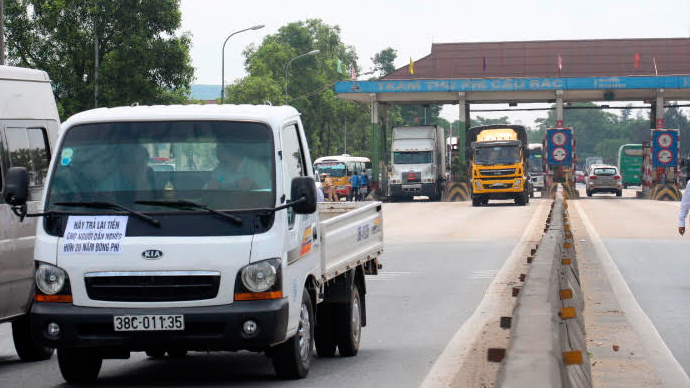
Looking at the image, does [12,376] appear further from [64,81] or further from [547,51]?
[547,51]

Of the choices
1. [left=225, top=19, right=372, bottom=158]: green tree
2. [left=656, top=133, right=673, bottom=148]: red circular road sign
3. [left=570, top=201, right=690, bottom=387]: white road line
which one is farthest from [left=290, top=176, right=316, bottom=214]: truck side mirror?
[left=225, top=19, right=372, bottom=158]: green tree

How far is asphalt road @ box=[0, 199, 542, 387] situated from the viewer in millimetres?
8750

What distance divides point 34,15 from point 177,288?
42.4 m

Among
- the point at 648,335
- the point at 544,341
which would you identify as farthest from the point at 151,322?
the point at 648,335

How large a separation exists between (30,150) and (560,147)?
47139mm

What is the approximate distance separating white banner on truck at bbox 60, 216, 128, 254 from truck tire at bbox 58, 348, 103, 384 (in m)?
0.81

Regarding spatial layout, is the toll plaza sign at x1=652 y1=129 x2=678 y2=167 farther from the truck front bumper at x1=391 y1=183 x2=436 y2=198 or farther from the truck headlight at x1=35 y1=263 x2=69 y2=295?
the truck headlight at x1=35 y1=263 x2=69 y2=295

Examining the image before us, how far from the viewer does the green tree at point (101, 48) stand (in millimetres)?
47906

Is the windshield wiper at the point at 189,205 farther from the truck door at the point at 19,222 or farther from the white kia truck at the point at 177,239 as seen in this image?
the truck door at the point at 19,222

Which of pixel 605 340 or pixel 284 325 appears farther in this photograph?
pixel 605 340

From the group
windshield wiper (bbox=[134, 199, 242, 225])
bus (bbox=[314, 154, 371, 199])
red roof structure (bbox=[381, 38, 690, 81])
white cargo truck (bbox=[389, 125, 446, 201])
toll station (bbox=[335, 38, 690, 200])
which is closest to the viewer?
windshield wiper (bbox=[134, 199, 242, 225])

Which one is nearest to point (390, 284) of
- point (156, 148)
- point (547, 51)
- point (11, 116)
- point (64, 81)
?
point (11, 116)

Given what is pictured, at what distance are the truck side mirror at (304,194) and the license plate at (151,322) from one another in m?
1.04

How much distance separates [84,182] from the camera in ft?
27.5
